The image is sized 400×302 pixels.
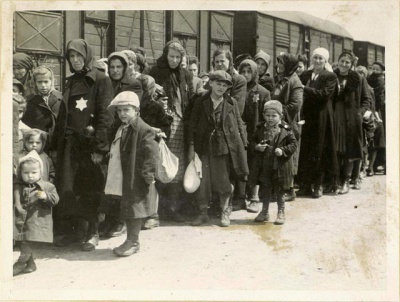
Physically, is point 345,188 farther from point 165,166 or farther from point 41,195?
point 41,195

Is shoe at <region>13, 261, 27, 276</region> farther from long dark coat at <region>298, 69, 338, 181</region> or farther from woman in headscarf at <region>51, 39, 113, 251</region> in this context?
long dark coat at <region>298, 69, 338, 181</region>

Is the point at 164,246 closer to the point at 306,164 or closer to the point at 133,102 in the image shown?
the point at 133,102

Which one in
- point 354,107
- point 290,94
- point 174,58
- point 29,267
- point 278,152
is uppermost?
point 174,58

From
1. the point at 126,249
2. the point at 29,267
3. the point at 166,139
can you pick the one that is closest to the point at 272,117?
the point at 166,139

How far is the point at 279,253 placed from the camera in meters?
4.23

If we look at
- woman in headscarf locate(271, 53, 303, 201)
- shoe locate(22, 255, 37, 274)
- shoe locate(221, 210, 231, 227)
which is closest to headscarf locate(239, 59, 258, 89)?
woman in headscarf locate(271, 53, 303, 201)

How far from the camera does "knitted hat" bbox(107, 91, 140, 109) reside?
411 centimetres

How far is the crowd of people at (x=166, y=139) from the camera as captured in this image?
4.07m

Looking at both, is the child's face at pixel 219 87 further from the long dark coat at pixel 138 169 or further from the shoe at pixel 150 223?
the shoe at pixel 150 223

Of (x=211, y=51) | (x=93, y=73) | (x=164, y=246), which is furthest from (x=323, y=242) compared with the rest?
(x=211, y=51)

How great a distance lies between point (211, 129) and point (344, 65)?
2082mm

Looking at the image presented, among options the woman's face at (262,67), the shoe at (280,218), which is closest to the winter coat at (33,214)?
the shoe at (280,218)

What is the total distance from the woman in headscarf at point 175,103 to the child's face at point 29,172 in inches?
52.3

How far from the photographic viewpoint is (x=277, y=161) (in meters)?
4.89
